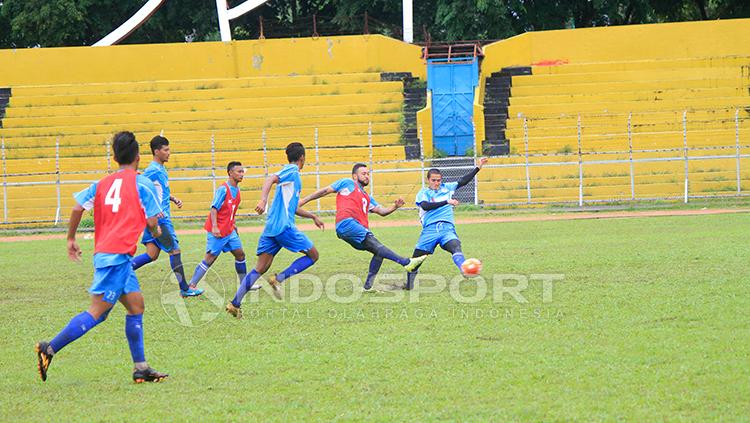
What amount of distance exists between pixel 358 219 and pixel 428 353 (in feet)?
13.4

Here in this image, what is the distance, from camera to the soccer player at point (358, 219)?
11.9 metres

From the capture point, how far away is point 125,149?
25.0 feet

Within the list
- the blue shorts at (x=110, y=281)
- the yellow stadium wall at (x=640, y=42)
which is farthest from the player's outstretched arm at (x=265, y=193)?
the yellow stadium wall at (x=640, y=42)

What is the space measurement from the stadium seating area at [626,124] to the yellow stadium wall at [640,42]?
81 cm

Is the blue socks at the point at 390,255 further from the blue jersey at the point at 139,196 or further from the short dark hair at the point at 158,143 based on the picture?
the blue jersey at the point at 139,196

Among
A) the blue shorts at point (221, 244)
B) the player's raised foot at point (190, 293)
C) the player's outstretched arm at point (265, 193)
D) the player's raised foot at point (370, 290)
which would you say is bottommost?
the player's raised foot at point (370, 290)

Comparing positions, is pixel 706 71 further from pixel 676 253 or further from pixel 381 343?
pixel 381 343

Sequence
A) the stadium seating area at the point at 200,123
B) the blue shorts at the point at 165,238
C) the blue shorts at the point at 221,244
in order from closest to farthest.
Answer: the blue shorts at the point at 165,238, the blue shorts at the point at 221,244, the stadium seating area at the point at 200,123

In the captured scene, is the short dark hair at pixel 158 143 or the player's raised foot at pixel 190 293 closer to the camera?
the short dark hair at pixel 158 143

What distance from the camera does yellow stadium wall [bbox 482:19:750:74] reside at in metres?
33.5

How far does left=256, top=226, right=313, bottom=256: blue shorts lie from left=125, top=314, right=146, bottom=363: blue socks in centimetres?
338

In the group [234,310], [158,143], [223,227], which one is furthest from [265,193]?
[223,227]

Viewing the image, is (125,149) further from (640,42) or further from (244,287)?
(640,42)

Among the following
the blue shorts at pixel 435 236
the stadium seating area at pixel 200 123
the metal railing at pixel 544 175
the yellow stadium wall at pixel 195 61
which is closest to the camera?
the blue shorts at pixel 435 236
